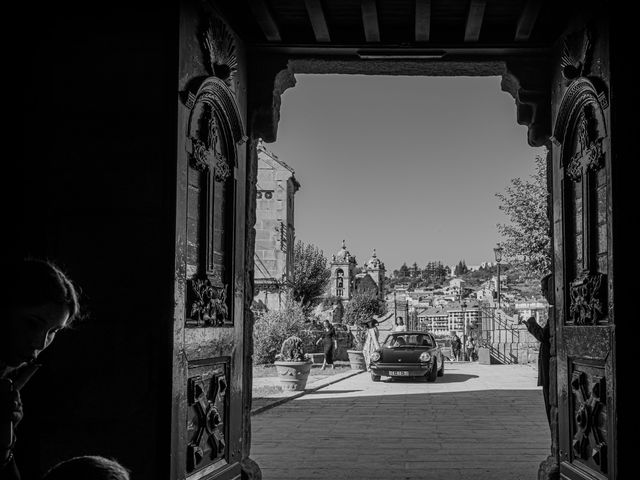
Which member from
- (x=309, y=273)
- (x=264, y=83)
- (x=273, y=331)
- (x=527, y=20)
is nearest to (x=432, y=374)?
(x=273, y=331)

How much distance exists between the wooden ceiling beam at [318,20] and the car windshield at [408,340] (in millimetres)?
16552

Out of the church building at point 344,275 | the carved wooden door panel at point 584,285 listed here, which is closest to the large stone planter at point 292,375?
the carved wooden door panel at point 584,285

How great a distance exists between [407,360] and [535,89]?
15.4 meters

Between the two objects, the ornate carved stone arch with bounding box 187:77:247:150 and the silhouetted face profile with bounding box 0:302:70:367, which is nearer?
the silhouetted face profile with bounding box 0:302:70:367

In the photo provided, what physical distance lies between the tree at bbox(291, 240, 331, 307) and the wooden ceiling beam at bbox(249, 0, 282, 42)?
39.5 meters

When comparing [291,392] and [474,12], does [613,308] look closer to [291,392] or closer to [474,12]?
[474,12]

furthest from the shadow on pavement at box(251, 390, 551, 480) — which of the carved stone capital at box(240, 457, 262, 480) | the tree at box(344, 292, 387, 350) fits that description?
the tree at box(344, 292, 387, 350)

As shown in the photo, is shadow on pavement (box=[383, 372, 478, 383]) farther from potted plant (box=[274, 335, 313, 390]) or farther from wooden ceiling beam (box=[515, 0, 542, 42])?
wooden ceiling beam (box=[515, 0, 542, 42])

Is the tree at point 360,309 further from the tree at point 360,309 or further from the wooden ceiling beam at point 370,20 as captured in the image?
the wooden ceiling beam at point 370,20

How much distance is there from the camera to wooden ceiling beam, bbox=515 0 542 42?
5487 millimetres

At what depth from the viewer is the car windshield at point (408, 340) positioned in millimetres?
22109

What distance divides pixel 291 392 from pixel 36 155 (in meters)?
12.6

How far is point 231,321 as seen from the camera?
5.75m

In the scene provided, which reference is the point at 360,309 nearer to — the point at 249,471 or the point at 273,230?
the point at 273,230
